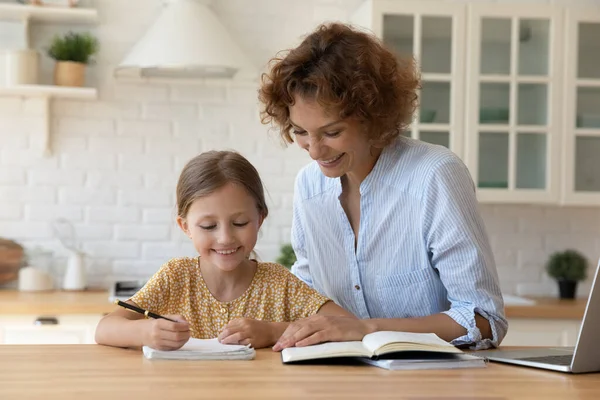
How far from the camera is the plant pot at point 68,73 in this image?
13.6 ft

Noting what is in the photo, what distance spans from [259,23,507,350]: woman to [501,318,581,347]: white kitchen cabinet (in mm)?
1705

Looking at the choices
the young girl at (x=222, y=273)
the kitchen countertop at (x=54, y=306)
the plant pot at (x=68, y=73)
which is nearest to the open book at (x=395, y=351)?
the young girl at (x=222, y=273)

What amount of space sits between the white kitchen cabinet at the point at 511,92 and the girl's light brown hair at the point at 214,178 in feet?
6.22

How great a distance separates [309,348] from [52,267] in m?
2.75

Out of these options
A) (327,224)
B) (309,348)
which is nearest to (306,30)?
(327,224)

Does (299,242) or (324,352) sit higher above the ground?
(299,242)

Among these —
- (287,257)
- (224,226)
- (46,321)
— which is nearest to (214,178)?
(224,226)

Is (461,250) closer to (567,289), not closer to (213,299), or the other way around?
(213,299)

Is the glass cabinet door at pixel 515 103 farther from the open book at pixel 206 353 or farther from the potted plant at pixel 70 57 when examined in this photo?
the open book at pixel 206 353

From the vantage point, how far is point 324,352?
1.73 m

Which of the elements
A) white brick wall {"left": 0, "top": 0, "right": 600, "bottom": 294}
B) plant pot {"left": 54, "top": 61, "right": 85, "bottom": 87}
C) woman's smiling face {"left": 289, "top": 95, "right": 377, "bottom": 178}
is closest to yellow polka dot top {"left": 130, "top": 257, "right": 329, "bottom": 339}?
woman's smiling face {"left": 289, "top": 95, "right": 377, "bottom": 178}

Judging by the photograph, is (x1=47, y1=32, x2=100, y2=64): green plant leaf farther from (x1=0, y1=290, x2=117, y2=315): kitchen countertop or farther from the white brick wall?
(x1=0, y1=290, x2=117, y2=315): kitchen countertop

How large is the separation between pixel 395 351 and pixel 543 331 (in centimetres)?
235

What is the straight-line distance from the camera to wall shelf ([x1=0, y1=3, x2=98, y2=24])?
4.06 meters
